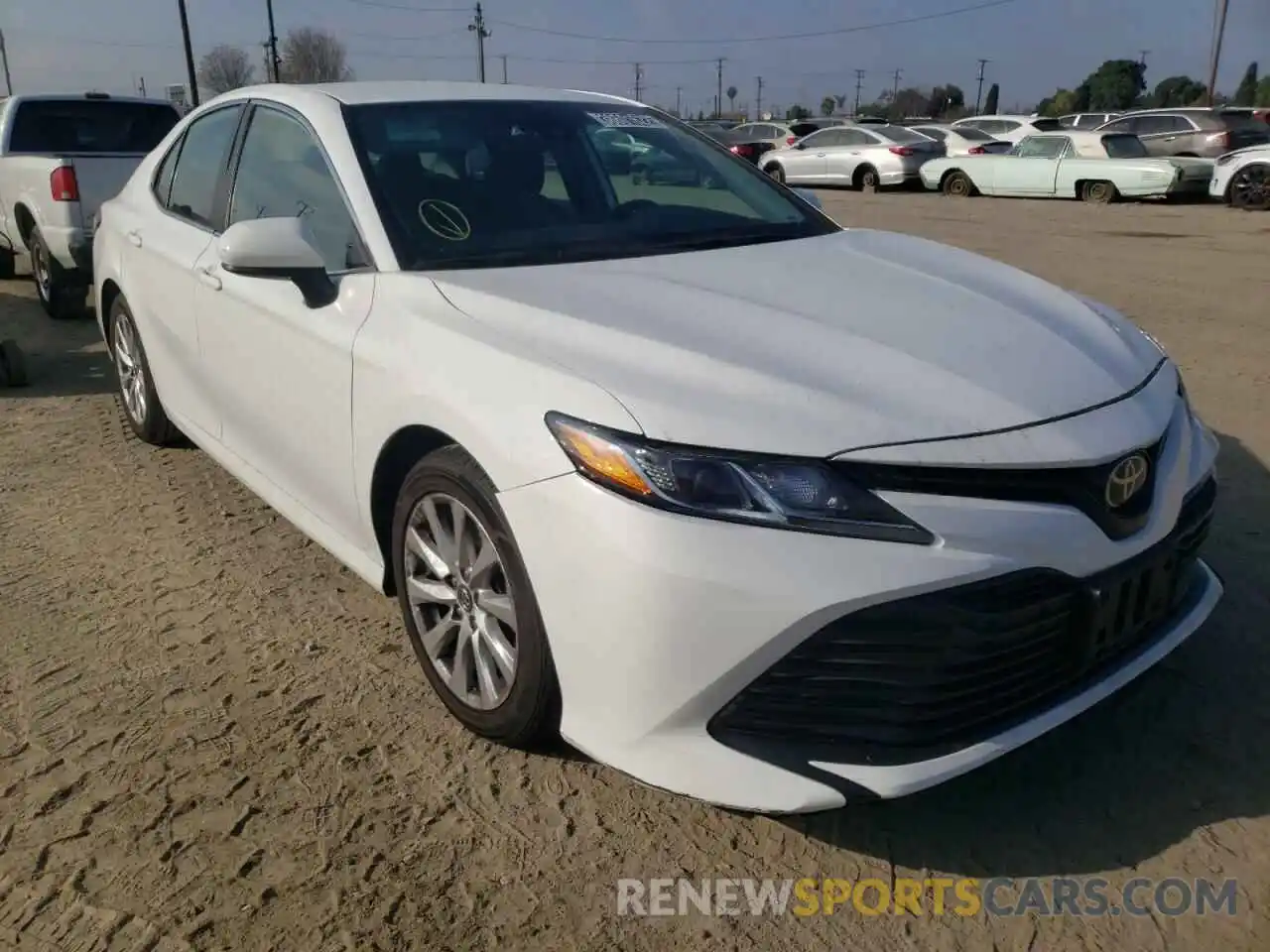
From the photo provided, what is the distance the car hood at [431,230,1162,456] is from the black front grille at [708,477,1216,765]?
34 centimetres

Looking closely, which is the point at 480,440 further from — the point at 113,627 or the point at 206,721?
the point at 113,627

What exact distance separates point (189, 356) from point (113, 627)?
3.66 ft

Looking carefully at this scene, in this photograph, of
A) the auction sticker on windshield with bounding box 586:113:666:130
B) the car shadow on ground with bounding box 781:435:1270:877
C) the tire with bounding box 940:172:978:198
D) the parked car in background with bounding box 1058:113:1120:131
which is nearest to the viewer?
the car shadow on ground with bounding box 781:435:1270:877

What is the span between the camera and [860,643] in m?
2.02

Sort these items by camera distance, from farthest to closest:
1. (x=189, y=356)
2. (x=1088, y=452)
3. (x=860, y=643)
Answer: (x=189, y=356) < (x=1088, y=452) < (x=860, y=643)

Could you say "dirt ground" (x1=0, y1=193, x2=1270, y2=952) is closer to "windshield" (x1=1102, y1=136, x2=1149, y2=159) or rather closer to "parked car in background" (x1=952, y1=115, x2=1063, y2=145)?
"windshield" (x1=1102, y1=136, x2=1149, y2=159)

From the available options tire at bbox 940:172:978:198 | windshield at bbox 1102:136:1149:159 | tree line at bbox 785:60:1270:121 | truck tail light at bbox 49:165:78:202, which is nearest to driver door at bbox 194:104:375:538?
truck tail light at bbox 49:165:78:202

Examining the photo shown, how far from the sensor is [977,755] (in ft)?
6.95

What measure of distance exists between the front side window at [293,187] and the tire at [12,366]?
3.04m

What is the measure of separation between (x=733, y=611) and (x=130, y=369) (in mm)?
3876

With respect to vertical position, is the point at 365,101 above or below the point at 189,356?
above

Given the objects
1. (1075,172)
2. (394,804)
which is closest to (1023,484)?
(394,804)

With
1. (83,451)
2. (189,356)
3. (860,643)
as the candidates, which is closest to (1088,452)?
(860,643)
